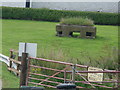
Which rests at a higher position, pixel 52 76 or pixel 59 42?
pixel 59 42

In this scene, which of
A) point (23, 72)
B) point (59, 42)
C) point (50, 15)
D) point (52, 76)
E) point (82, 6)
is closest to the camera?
point (52, 76)

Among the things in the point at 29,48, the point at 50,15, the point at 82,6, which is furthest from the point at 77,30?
the point at 82,6

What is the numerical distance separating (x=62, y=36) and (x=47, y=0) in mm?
14403

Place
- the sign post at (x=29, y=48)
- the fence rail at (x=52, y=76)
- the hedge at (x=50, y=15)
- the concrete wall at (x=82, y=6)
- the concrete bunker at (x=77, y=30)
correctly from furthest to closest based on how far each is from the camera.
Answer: the concrete wall at (x=82, y=6)
the hedge at (x=50, y=15)
the concrete bunker at (x=77, y=30)
the sign post at (x=29, y=48)
the fence rail at (x=52, y=76)

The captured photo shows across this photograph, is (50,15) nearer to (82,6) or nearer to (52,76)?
(82,6)

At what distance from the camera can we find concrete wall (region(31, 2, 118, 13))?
111ft

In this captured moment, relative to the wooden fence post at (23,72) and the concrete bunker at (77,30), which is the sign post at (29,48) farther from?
the concrete bunker at (77,30)

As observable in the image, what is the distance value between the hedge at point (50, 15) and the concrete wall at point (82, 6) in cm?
221

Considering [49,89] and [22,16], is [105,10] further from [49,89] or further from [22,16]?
[49,89]

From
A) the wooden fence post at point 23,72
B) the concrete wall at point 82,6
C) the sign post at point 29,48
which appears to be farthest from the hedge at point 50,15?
the wooden fence post at point 23,72

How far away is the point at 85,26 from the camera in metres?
21.2

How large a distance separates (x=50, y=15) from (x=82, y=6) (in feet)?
13.8

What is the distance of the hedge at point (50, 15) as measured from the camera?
103ft

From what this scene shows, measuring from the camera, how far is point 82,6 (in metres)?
34.5
